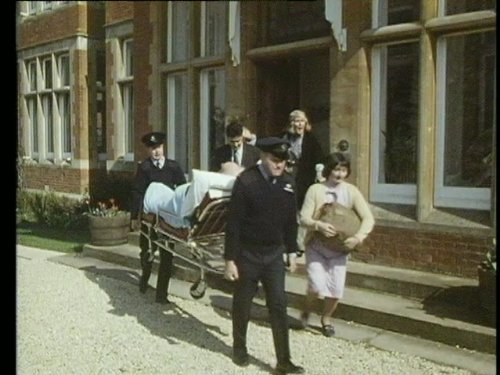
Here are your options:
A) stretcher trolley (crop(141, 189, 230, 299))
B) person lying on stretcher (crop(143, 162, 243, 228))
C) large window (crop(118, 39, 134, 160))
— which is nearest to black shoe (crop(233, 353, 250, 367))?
stretcher trolley (crop(141, 189, 230, 299))

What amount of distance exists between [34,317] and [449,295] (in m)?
2.62

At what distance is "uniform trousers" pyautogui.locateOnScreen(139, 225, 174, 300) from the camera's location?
4328 mm

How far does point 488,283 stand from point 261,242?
4.23 ft

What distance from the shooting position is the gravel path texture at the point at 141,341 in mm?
2861

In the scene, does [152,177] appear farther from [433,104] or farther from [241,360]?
[433,104]

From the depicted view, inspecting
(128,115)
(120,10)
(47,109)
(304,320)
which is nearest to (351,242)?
(304,320)

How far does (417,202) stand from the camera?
4117 mm

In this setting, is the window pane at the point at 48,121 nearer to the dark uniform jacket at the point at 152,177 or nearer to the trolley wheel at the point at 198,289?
the dark uniform jacket at the point at 152,177

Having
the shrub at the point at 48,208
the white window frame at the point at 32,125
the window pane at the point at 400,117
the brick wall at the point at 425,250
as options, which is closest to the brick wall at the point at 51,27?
the white window frame at the point at 32,125

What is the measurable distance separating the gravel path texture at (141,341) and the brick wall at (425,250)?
1.09 metres

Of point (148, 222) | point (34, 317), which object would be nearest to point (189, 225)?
point (148, 222)

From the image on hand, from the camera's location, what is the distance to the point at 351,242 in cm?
320

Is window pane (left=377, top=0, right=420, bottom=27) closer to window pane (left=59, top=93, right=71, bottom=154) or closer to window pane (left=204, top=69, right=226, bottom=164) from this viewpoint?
window pane (left=204, top=69, right=226, bottom=164)

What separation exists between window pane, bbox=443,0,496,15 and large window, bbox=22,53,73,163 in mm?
2682
